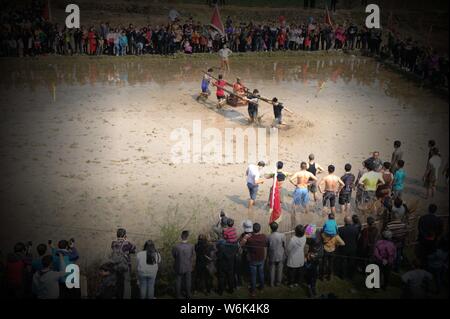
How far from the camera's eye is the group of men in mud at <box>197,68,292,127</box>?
15.9 meters

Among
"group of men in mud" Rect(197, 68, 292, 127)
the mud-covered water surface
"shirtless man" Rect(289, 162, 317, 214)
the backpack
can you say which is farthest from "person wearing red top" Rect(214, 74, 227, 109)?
the backpack

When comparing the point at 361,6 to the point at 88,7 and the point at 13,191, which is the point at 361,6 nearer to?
the point at 88,7

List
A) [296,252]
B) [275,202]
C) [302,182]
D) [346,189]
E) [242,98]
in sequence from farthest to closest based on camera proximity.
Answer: [242,98], [346,189], [302,182], [275,202], [296,252]

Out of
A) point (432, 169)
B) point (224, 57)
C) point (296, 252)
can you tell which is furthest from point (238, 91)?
point (296, 252)

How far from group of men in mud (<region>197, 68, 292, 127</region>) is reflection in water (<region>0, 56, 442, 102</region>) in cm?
318

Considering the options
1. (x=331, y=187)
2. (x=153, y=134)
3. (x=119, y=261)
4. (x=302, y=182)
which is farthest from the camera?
(x=153, y=134)

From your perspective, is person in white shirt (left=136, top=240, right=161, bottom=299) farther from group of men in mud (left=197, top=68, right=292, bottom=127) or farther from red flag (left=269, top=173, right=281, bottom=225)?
group of men in mud (left=197, top=68, right=292, bottom=127)

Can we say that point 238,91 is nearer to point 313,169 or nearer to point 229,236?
point 313,169

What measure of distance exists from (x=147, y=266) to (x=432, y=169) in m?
6.74

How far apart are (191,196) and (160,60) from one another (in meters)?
12.3

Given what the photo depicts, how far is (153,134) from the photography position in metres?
15.4

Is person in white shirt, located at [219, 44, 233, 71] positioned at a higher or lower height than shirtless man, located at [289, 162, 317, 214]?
higher
